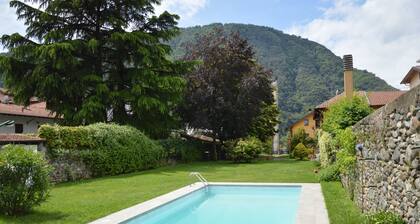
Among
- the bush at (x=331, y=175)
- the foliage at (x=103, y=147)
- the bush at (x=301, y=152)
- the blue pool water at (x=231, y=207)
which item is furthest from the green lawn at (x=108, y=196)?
the bush at (x=301, y=152)

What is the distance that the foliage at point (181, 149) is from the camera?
88.6ft

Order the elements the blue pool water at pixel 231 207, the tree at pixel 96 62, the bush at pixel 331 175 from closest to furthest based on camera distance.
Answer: the blue pool water at pixel 231 207
the bush at pixel 331 175
the tree at pixel 96 62

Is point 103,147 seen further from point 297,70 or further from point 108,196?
point 297,70

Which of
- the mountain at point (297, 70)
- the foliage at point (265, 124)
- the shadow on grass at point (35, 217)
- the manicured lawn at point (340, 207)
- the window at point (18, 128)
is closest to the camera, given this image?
the manicured lawn at point (340, 207)

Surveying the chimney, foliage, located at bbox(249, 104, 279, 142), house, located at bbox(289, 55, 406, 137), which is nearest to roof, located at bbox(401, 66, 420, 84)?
house, located at bbox(289, 55, 406, 137)

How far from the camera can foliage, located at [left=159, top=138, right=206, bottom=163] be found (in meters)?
27.0

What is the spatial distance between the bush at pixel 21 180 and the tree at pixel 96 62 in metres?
13.6

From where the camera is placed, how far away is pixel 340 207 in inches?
370

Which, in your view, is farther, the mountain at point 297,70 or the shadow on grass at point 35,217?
the mountain at point 297,70

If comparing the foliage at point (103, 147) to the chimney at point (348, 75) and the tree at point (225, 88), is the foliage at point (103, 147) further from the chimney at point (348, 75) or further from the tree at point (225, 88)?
the chimney at point (348, 75)

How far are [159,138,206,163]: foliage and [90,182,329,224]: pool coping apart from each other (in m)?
12.4

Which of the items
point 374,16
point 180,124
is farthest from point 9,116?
point 374,16

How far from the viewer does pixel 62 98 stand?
2503 centimetres

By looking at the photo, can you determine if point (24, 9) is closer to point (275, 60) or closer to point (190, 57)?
point (190, 57)
